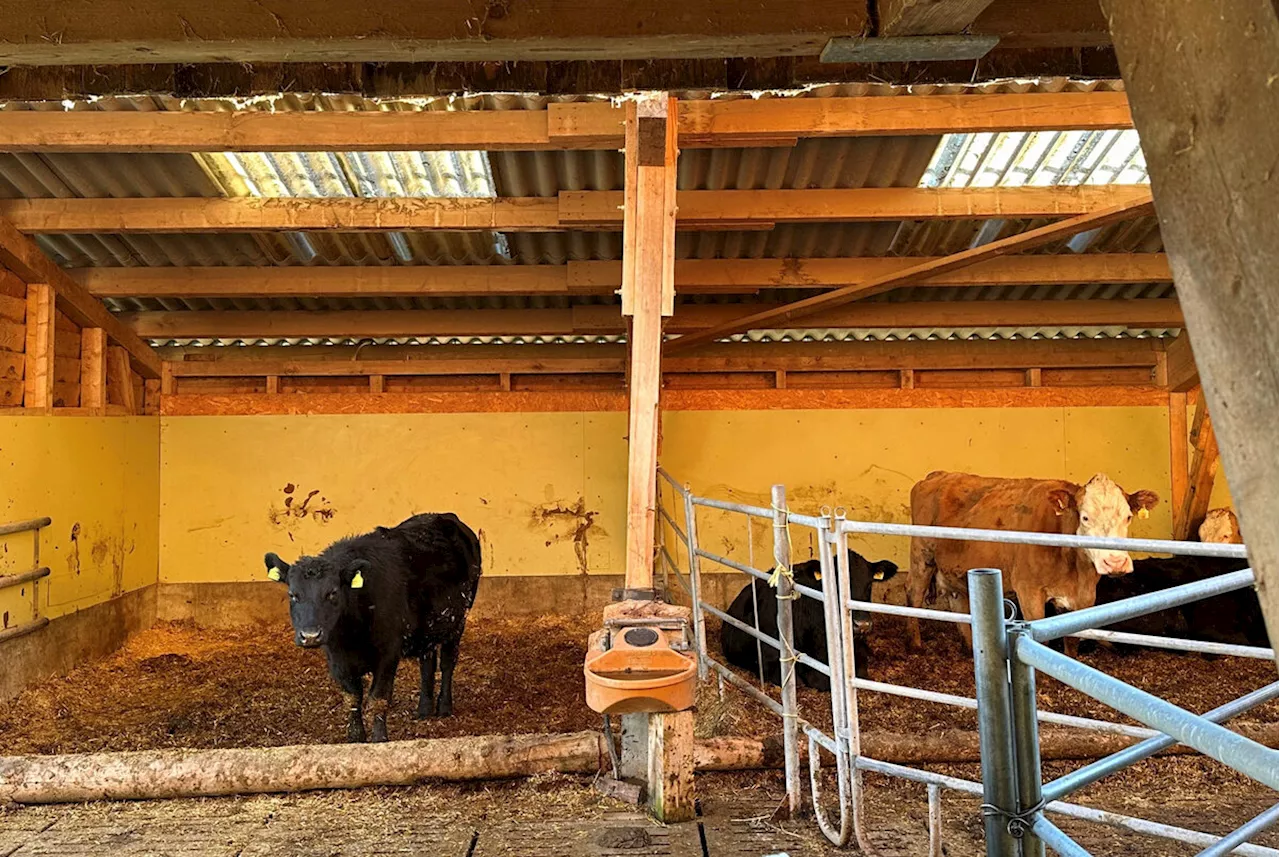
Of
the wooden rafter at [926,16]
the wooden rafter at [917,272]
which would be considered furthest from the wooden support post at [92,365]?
the wooden rafter at [926,16]

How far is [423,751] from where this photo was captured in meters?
4.29

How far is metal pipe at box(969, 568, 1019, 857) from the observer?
4.53ft

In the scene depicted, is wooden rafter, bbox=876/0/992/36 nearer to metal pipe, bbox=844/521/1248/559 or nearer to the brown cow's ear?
metal pipe, bbox=844/521/1248/559

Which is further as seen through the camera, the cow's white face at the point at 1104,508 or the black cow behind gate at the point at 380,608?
the cow's white face at the point at 1104,508

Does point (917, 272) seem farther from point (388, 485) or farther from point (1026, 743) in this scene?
point (1026, 743)

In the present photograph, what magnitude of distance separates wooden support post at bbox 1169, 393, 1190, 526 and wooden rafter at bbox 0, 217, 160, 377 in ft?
35.9

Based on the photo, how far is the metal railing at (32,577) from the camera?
22.1 ft

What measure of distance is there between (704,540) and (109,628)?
591cm

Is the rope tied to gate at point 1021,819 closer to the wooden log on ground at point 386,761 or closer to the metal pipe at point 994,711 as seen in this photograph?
the metal pipe at point 994,711

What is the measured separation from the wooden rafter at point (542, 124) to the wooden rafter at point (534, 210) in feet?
3.73

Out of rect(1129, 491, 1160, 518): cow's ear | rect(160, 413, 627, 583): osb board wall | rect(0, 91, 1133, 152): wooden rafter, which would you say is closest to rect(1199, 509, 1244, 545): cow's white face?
rect(1129, 491, 1160, 518): cow's ear

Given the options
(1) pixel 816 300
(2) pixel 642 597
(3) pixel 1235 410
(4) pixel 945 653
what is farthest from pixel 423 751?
(1) pixel 816 300

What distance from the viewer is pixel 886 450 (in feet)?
32.9

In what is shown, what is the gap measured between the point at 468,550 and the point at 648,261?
10.2 ft
